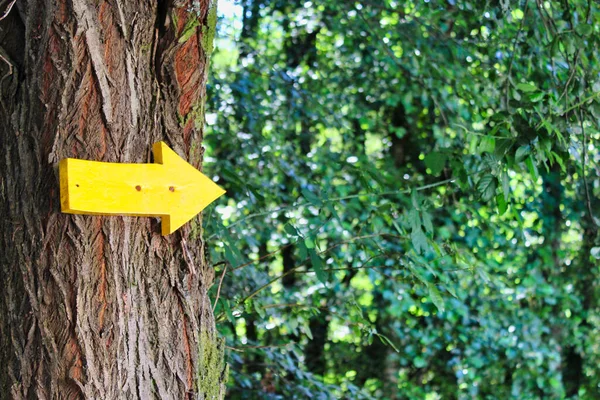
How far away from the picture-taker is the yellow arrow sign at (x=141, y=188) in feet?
4.08

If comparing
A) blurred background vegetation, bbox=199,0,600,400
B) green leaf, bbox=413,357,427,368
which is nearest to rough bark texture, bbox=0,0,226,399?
blurred background vegetation, bbox=199,0,600,400

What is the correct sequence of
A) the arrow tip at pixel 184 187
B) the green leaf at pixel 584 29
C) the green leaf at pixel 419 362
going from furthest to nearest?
the green leaf at pixel 419 362, the green leaf at pixel 584 29, the arrow tip at pixel 184 187

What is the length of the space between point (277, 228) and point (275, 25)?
4.69 feet

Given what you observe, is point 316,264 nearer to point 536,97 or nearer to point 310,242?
point 310,242

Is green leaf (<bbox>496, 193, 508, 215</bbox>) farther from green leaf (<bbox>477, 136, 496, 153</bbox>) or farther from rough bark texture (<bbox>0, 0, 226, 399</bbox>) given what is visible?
rough bark texture (<bbox>0, 0, 226, 399</bbox>)

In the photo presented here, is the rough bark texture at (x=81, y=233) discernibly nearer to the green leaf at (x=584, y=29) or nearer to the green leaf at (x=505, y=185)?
the green leaf at (x=505, y=185)

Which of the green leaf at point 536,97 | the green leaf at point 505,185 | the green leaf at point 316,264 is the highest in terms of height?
the green leaf at point 536,97

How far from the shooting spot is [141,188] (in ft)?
4.34

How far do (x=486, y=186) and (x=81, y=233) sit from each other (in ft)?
3.62

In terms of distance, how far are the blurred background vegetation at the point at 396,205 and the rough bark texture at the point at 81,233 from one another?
1.63 meters

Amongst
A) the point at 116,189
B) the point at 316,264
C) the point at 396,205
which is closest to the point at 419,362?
the point at 396,205

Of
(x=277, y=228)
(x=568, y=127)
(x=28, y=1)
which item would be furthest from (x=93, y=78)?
(x=277, y=228)

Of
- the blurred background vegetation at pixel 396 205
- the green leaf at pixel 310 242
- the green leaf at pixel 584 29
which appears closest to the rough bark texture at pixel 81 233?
the green leaf at pixel 310 242

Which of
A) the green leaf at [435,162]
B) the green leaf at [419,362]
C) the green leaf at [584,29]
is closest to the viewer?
the green leaf at [435,162]
